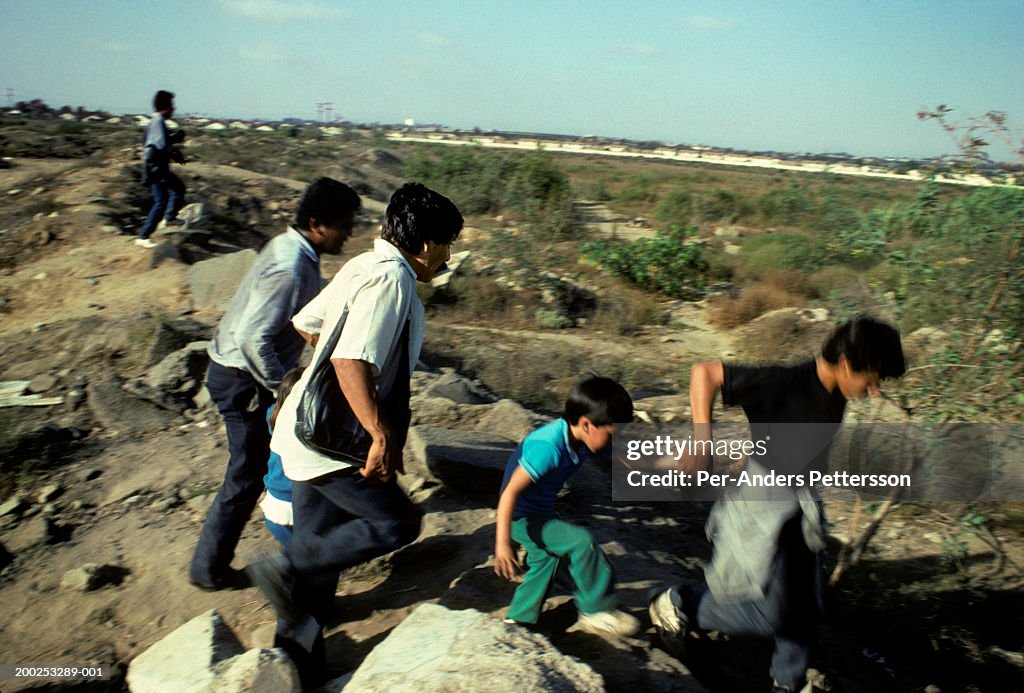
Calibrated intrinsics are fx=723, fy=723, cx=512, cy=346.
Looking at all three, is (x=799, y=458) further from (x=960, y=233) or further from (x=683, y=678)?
(x=960, y=233)

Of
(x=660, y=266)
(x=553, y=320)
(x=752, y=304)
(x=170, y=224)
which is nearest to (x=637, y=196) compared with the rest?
(x=660, y=266)

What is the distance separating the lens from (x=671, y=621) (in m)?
2.59

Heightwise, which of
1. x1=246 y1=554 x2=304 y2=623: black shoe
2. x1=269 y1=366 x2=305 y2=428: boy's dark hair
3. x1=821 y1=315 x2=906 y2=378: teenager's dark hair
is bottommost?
x1=246 y1=554 x2=304 y2=623: black shoe

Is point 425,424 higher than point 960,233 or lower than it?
lower

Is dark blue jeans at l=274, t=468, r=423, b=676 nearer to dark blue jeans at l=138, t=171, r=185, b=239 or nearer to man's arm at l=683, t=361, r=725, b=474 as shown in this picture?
man's arm at l=683, t=361, r=725, b=474

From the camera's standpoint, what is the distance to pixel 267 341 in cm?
268

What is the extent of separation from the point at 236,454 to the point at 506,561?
120cm

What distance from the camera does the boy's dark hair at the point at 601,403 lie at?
2.39 meters

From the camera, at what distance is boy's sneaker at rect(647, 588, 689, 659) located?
101 inches

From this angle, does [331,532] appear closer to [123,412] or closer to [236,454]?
[236,454]

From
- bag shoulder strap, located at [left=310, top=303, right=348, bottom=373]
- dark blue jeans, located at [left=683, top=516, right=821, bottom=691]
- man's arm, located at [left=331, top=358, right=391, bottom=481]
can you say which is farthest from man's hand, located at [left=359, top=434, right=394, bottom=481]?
dark blue jeans, located at [left=683, top=516, right=821, bottom=691]

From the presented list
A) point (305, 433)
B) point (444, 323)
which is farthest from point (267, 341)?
point (444, 323)

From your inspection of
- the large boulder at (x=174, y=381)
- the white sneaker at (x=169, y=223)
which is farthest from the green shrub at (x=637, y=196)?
the large boulder at (x=174, y=381)

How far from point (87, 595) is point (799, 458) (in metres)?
2.85
